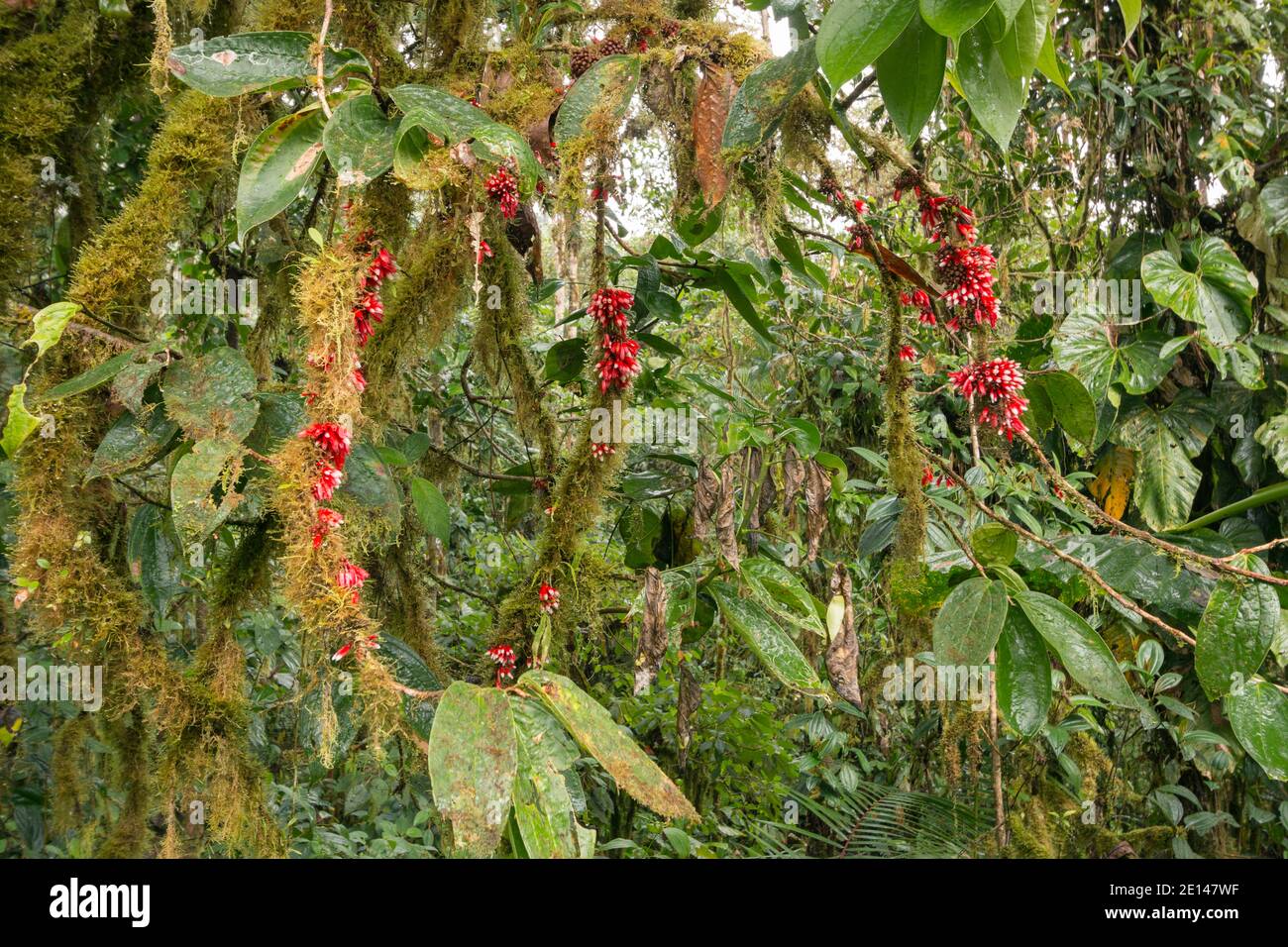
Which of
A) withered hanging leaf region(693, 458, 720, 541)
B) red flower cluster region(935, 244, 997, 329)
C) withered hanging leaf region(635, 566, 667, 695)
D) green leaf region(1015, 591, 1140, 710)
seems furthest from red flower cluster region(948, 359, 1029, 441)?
withered hanging leaf region(635, 566, 667, 695)

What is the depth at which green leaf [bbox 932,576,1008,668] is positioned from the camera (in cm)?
85

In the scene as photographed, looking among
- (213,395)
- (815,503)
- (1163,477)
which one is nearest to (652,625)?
(815,503)

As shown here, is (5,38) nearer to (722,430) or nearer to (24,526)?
(24,526)

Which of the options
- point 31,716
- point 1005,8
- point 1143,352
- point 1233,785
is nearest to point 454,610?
point 31,716

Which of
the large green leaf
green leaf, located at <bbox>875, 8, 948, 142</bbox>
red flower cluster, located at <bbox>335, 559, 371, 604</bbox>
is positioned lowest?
red flower cluster, located at <bbox>335, 559, 371, 604</bbox>

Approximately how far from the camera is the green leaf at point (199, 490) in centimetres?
78

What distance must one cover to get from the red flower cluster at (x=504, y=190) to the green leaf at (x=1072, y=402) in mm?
736

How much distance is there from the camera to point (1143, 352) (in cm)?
185

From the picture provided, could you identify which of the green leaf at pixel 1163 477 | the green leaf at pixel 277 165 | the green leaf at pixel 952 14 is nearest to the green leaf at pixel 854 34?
the green leaf at pixel 952 14

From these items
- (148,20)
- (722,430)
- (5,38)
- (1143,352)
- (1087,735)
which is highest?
(148,20)

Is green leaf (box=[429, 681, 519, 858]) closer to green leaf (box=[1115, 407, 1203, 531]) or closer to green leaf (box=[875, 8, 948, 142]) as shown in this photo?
green leaf (box=[875, 8, 948, 142])

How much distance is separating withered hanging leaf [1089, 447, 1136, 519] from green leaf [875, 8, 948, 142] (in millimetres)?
1734

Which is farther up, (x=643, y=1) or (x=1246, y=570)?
(x=643, y=1)
